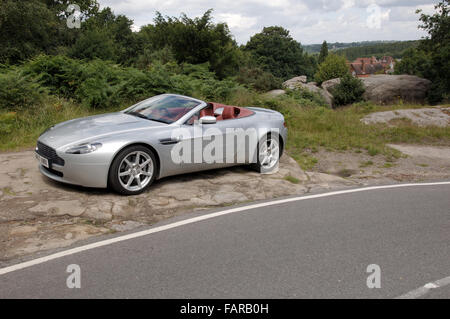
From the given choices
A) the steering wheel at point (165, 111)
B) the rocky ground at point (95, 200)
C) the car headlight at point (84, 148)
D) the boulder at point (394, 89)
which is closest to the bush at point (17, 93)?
the rocky ground at point (95, 200)

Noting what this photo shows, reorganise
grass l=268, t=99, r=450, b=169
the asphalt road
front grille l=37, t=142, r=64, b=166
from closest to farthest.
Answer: the asphalt road → front grille l=37, t=142, r=64, b=166 → grass l=268, t=99, r=450, b=169

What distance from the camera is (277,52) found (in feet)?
266

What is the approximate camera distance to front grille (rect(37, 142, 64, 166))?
5593mm

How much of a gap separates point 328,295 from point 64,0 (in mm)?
38628

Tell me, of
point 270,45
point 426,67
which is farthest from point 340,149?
point 270,45

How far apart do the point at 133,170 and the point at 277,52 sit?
78.8 m

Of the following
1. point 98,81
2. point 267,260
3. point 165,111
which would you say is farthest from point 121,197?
point 98,81

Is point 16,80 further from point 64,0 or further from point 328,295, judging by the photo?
point 64,0

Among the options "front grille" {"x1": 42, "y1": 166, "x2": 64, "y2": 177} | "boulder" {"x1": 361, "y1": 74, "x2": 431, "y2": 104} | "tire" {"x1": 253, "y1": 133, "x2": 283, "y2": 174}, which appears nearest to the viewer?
"front grille" {"x1": 42, "y1": 166, "x2": 64, "y2": 177}

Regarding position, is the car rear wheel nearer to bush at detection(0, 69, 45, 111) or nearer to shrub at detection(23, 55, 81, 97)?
bush at detection(0, 69, 45, 111)

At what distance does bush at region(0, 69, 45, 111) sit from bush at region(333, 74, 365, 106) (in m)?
18.1

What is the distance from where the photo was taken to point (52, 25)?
93.2 feet

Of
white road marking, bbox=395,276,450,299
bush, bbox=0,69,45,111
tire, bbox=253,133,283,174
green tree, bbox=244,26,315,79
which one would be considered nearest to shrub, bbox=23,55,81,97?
bush, bbox=0,69,45,111

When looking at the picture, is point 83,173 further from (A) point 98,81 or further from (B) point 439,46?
(B) point 439,46
